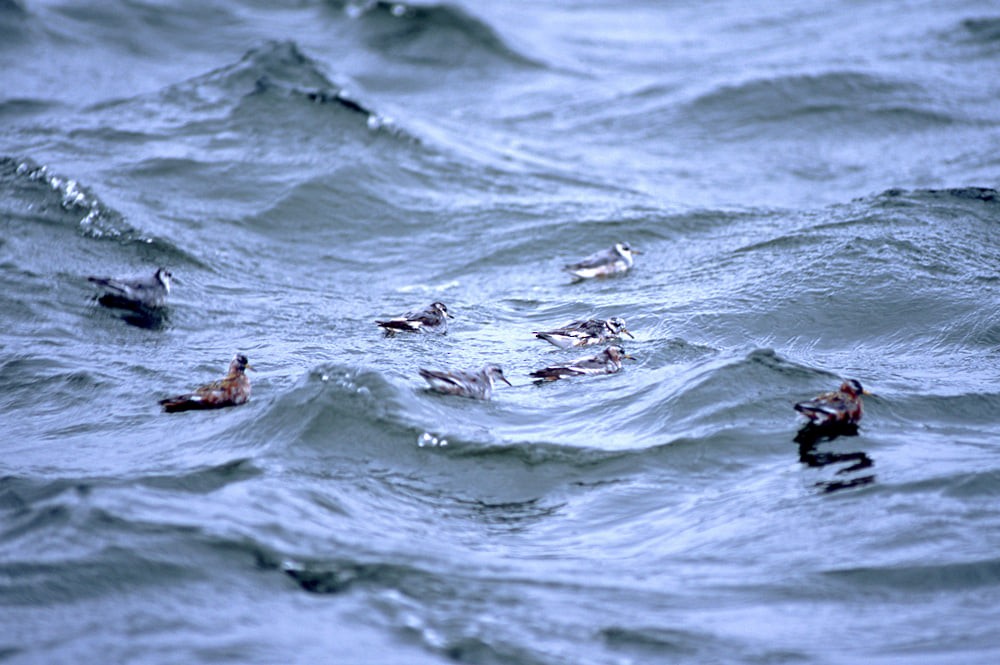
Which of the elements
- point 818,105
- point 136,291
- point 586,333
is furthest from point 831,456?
point 818,105

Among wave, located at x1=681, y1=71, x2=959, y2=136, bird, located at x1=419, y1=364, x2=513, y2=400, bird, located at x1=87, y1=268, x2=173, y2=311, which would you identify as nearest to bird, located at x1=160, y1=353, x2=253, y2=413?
bird, located at x1=419, y1=364, x2=513, y2=400

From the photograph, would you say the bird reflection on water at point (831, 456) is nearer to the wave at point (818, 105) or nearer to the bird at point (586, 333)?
the bird at point (586, 333)

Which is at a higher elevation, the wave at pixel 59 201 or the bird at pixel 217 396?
the wave at pixel 59 201

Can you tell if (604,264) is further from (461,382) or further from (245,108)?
(245,108)

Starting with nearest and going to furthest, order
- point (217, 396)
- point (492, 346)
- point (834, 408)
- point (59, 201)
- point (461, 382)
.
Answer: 1. point (834, 408)
2. point (217, 396)
3. point (461, 382)
4. point (492, 346)
5. point (59, 201)

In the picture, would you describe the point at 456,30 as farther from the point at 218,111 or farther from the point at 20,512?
the point at 20,512

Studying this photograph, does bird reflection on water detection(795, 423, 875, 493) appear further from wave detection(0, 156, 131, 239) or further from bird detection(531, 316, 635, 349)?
wave detection(0, 156, 131, 239)

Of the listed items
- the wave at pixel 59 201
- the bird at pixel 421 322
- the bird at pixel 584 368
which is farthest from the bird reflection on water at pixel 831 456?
the wave at pixel 59 201

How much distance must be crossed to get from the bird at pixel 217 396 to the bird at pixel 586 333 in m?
2.81

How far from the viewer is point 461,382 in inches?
372

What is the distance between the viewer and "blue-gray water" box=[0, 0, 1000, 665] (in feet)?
21.5

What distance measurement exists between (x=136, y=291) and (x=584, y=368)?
14.8 feet

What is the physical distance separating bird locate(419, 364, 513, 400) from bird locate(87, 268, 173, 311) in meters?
3.56

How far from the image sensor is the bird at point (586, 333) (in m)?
10.9
